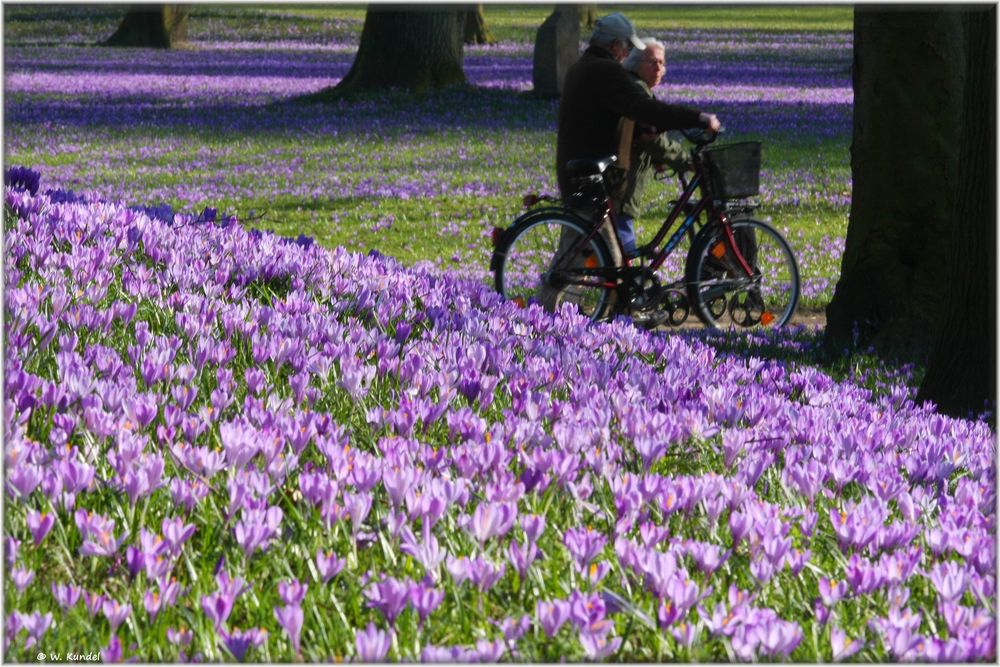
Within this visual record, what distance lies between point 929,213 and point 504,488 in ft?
19.0

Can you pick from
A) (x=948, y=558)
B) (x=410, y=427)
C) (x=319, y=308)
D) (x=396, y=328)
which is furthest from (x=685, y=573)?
(x=319, y=308)

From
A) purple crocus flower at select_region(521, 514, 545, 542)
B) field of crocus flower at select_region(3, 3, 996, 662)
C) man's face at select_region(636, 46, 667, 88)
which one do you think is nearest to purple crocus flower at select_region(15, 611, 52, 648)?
field of crocus flower at select_region(3, 3, 996, 662)

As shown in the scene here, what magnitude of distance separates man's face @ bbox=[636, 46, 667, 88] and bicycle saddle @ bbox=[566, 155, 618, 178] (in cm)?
72

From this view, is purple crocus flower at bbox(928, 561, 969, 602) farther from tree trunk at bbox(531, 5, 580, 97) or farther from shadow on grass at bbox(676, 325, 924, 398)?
tree trunk at bbox(531, 5, 580, 97)

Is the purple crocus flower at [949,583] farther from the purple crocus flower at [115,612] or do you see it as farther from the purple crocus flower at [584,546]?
the purple crocus flower at [115,612]

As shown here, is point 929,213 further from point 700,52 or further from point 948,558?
point 700,52

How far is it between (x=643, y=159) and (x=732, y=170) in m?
0.59

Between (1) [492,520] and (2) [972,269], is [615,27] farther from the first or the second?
(1) [492,520]

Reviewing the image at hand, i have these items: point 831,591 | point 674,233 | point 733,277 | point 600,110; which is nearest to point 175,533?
point 831,591

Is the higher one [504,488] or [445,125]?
[504,488]

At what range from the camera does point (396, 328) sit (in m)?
4.46

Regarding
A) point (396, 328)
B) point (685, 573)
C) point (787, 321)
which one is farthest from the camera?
point (787, 321)

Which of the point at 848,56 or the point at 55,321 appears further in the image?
the point at 848,56

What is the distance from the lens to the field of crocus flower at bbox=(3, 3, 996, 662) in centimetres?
227
